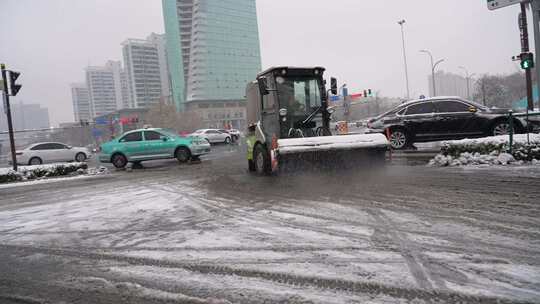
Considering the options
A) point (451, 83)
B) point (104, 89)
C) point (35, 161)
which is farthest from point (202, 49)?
point (35, 161)

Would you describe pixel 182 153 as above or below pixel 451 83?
below

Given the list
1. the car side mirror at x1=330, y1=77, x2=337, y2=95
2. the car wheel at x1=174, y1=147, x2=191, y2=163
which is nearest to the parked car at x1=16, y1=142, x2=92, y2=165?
the car wheel at x1=174, y1=147, x2=191, y2=163

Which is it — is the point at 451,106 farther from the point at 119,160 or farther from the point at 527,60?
the point at 119,160

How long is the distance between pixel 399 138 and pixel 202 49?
112 metres

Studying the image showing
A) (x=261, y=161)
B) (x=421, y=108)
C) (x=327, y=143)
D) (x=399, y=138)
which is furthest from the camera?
(x=399, y=138)

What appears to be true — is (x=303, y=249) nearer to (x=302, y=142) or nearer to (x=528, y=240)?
(x=528, y=240)

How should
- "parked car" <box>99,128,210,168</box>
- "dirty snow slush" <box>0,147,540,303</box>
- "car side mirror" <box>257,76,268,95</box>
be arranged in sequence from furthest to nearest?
1. "parked car" <box>99,128,210,168</box>
2. "car side mirror" <box>257,76,268,95</box>
3. "dirty snow slush" <box>0,147,540,303</box>

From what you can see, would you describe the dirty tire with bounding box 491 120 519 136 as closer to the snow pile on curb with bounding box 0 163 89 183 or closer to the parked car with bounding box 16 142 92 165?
the snow pile on curb with bounding box 0 163 89 183

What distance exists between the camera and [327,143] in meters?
8.09

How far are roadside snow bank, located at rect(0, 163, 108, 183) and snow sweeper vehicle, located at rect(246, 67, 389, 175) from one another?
29.0ft

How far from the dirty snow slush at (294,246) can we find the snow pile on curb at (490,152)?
1.73 meters

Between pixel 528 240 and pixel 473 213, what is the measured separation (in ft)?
3.68

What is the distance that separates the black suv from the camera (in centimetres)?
1191

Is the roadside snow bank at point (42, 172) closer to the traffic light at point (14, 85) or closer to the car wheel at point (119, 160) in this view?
the car wheel at point (119, 160)
